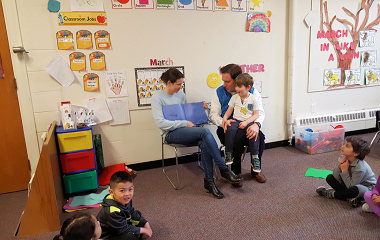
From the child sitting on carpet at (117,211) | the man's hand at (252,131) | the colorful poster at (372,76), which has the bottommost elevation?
the child sitting on carpet at (117,211)

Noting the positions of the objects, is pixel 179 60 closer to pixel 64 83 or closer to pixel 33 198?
pixel 64 83

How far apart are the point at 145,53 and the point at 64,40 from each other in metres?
0.77

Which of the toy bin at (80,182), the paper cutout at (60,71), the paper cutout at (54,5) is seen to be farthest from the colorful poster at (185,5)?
the toy bin at (80,182)

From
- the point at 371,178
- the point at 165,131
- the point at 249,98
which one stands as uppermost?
the point at 249,98

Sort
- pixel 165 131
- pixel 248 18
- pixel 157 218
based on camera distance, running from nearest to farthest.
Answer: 1. pixel 157 218
2. pixel 165 131
3. pixel 248 18

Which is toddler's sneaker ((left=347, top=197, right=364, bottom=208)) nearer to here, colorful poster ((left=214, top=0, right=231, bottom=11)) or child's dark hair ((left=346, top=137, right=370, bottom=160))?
child's dark hair ((left=346, top=137, right=370, bottom=160))

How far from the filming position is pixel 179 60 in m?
3.08

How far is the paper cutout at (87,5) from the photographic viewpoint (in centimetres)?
263

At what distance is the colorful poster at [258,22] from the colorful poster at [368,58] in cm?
150

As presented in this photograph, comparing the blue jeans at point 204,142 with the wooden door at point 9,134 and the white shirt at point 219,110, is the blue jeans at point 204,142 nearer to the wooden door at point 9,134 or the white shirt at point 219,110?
the white shirt at point 219,110

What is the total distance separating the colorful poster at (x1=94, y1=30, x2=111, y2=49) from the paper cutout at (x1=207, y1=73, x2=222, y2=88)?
113 cm

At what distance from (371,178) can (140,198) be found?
1921mm

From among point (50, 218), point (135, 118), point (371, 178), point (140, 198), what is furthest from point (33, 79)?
point (371, 178)

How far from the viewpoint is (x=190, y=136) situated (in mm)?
2559
